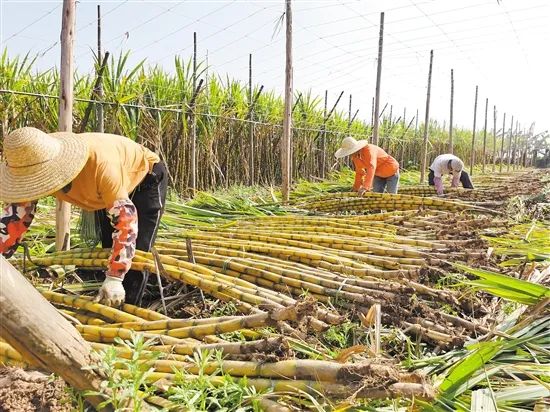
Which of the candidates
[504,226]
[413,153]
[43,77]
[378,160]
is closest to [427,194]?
[378,160]

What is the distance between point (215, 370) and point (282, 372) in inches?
8.9

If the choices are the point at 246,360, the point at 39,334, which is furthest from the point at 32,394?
the point at 246,360

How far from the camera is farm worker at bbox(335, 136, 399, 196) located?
19.9 ft

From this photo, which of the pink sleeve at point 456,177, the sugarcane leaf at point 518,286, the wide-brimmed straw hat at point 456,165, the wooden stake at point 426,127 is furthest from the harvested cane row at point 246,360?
the wooden stake at point 426,127

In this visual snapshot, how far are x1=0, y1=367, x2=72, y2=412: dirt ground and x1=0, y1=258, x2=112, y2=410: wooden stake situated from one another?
182 millimetres

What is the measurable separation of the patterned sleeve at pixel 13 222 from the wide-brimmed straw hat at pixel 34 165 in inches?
4.5

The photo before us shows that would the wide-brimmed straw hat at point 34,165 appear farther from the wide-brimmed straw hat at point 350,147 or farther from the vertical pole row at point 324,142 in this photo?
the vertical pole row at point 324,142

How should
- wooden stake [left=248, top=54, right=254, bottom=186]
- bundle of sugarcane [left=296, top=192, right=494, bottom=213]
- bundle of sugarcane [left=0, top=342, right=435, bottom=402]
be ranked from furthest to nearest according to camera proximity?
1. wooden stake [left=248, top=54, right=254, bottom=186]
2. bundle of sugarcane [left=296, top=192, right=494, bottom=213]
3. bundle of sugarcane [left=0, top=342, right=435, bottom=402]

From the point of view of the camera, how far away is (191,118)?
7.59 metres

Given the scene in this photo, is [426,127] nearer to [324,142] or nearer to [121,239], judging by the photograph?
[324,142]

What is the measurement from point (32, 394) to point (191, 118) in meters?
6.42

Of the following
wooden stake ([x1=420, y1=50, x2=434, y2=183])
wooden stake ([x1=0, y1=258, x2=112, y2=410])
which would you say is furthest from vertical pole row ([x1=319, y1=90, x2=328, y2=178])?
wooden stake ([x1=0, y1=258, x2=112, y2=410])

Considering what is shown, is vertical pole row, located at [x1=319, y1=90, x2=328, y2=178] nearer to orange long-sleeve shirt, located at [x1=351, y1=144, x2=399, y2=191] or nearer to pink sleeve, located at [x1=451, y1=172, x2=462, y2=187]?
pink sleeve, located at [x1=451, y1=172, x2=462, y2=187]

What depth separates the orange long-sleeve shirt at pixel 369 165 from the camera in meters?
6.06
